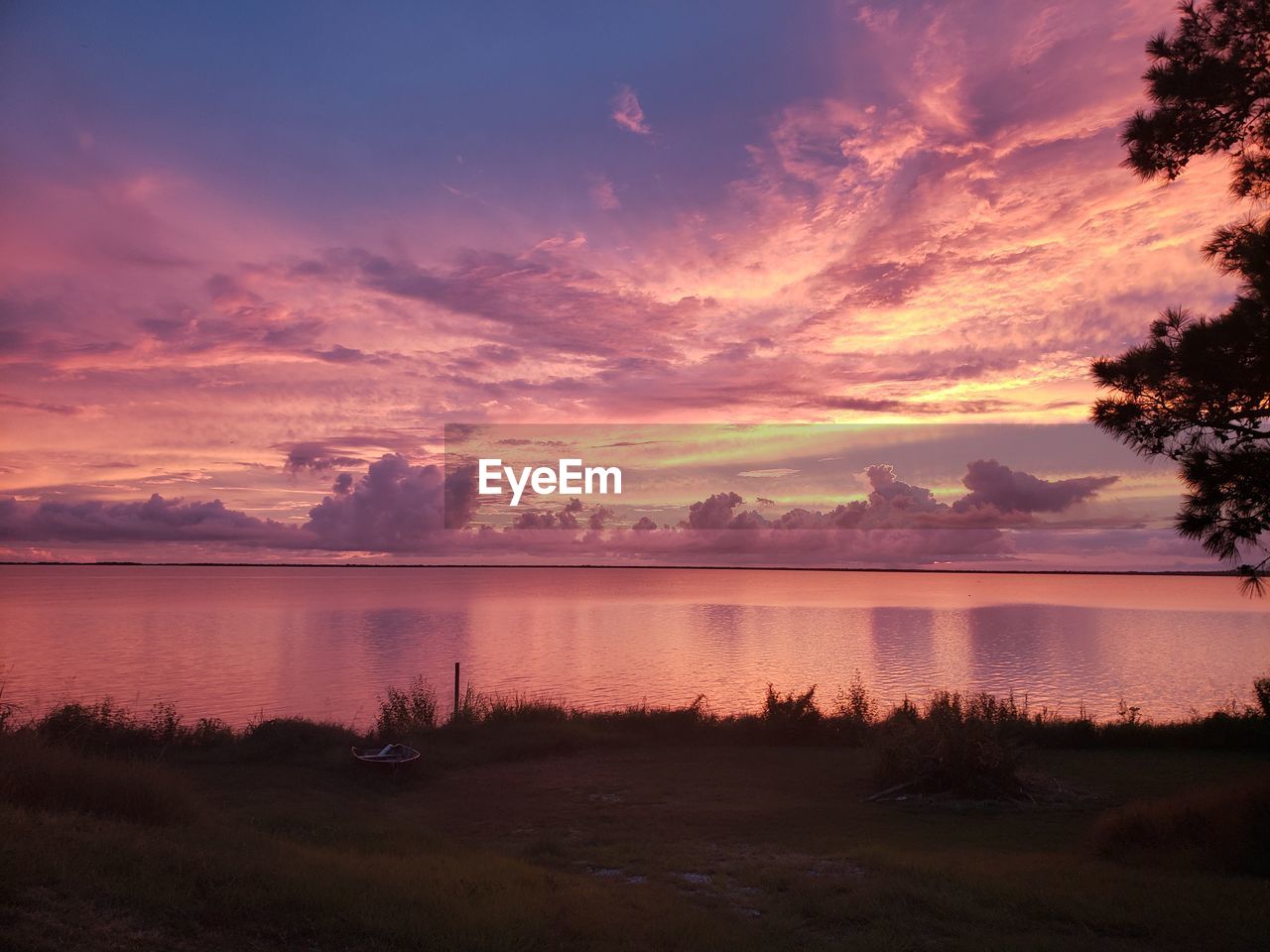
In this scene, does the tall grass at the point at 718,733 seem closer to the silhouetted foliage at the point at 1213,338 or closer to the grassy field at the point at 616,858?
the grassy field at the point at 616,858

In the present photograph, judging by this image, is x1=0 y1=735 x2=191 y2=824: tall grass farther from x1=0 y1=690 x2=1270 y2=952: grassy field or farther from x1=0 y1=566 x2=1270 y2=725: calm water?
x1=0 y1=566 x2=1270 y2=725: calm water

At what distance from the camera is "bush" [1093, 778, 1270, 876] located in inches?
421

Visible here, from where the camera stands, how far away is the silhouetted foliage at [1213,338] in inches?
402

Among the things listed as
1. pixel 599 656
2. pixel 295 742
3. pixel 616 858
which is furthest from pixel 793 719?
pixel 599 656

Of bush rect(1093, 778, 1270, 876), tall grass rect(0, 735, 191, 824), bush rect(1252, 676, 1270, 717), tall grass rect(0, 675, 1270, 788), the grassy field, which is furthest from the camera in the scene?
bush rect(1252, 676, 1270, 717)

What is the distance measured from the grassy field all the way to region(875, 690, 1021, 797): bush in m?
0.42

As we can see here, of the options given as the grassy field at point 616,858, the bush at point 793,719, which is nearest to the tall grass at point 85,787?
the grassy field at point 616,858

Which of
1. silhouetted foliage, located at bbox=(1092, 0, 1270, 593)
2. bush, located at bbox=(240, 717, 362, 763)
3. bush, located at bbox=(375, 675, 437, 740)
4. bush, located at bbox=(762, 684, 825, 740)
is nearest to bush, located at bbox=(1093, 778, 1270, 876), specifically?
silhouetted foliage, located at bbox=(1092, 0, 1270, 593)

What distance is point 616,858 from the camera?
1184cm

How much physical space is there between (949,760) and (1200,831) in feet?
16.6

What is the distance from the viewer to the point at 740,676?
48.2m

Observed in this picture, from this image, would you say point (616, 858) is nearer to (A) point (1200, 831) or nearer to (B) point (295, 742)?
(A) point (1200, 831)

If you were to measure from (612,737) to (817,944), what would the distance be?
14332 mm

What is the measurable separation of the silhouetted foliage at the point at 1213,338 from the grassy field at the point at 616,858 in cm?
453
